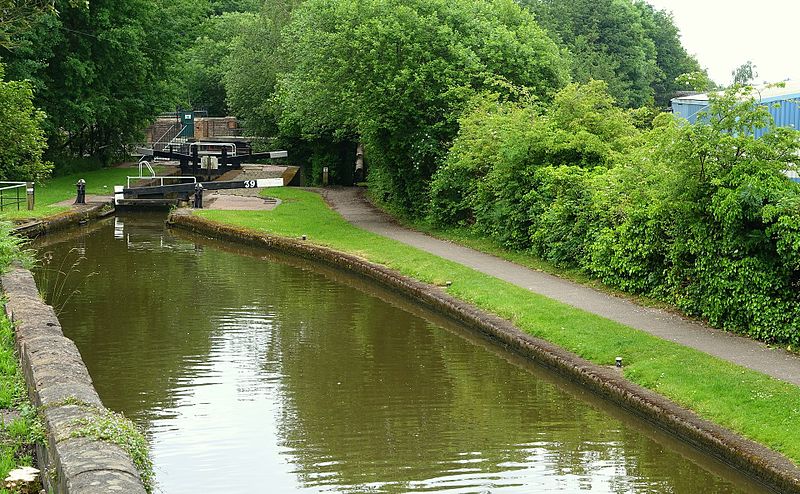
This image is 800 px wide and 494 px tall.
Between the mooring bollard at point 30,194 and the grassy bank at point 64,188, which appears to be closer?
the grassy bank at point 64,188

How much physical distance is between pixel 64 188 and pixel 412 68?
17.6 meters

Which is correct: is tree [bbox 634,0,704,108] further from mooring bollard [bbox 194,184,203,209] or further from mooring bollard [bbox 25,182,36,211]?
mooring bollard [bbox 25,182,36,211]

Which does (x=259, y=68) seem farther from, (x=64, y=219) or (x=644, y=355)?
(x=644, y=355)

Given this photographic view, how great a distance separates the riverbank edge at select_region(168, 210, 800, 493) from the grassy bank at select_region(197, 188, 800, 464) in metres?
0.16

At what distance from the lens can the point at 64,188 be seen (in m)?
41.6

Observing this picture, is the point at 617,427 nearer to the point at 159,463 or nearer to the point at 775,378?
the point at 775,378

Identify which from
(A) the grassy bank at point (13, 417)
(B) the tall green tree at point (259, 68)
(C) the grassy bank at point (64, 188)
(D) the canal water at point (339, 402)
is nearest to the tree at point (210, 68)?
(B) the tall green tree at point (259, 68)

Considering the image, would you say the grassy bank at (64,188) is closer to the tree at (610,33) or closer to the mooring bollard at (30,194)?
the mooring bollard at (30,194)

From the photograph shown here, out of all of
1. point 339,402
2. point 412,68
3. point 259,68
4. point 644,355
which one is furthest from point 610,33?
point 339,402

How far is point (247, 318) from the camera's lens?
19.3 metres

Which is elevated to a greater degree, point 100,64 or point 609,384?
point 100,64

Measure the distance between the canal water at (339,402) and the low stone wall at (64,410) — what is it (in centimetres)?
129

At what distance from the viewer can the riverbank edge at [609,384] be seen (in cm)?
1080

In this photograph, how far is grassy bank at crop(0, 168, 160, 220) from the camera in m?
32.4
